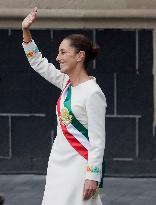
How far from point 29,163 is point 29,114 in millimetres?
698

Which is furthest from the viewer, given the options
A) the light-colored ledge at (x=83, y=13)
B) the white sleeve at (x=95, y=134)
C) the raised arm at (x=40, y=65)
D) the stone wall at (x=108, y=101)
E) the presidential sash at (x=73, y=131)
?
the stone wall at (x=108, y=101)

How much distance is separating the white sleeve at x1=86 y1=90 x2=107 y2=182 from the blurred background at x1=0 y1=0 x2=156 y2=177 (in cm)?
555

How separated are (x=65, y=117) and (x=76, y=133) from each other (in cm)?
13

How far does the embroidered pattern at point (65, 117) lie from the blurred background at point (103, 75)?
542 cm

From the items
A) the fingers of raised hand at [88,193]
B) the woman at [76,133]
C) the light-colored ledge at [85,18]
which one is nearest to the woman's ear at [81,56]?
the woman at [76,133]

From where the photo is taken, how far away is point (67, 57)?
5.14m

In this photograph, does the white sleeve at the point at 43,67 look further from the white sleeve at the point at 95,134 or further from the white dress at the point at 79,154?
the white sleeve at the point at 95,134

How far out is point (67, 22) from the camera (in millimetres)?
10539

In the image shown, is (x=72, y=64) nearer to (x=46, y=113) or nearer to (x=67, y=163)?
(x=67, y=163)

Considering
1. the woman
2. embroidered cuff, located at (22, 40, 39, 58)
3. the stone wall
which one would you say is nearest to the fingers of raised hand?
the woman

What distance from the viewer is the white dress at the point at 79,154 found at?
4.96 meters

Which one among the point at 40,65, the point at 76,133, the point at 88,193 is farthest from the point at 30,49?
the point at 88,193

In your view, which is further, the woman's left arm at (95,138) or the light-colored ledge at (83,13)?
the light-colored ledge at (83,13)

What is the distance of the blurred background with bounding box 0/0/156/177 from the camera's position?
34.3ft
